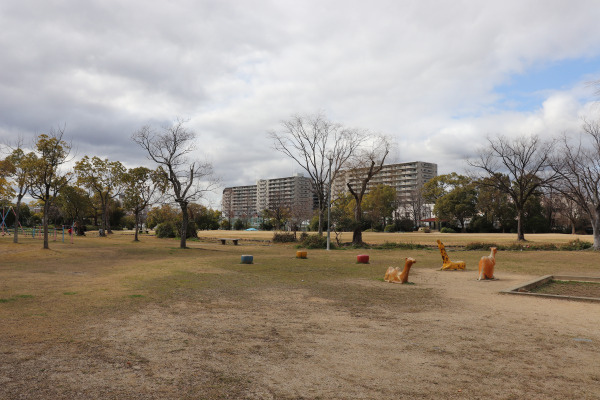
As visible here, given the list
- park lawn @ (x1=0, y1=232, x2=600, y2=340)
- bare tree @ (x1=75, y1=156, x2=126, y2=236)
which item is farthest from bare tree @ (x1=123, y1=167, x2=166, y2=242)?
park lawn @ (x1=0, y1=232, x2=600, y2=340)

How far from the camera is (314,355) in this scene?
520cm

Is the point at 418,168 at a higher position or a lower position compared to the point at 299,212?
higher

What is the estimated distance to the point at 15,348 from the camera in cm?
525

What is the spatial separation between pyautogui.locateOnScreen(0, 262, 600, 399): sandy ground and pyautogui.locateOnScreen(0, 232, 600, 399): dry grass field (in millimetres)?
20

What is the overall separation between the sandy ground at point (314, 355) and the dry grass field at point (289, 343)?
20mm

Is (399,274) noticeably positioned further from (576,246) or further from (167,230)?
(167,230)

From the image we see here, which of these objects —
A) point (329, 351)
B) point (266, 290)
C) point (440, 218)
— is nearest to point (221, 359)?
point (329, 351)

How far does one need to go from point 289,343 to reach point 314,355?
636 millimetres

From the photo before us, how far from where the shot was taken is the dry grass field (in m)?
4.12

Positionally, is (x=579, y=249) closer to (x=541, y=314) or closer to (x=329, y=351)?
(x=541, y=314)

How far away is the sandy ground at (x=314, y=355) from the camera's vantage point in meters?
4.06

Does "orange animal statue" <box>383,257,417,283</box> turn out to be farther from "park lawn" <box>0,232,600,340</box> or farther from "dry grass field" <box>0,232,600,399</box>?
"dry grass field" <box>0,232,600,399</box>

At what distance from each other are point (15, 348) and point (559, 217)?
86040 millimetres

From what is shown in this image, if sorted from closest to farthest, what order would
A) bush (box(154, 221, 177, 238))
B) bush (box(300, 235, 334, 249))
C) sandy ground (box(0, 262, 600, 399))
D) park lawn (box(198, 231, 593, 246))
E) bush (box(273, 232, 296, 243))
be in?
1. sandy ground (box(0, 262, 600, 399))
2. bush (box(300, 235, 334, 249))
3. park lawn (box(198, 231, 593, 246))
4. bush (box(273, 232, 296, 243))
5. bush (box(154, 221, 177, 238))
